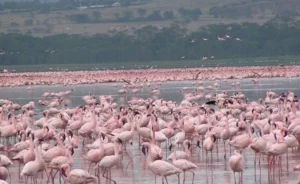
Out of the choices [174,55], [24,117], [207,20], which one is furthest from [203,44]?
[24,117]

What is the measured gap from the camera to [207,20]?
6767 inches

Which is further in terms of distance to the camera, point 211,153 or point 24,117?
point 24,117

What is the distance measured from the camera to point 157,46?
13150 cm

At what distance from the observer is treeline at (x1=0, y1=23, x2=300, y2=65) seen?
4894 inches

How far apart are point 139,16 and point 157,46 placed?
59.0 metres

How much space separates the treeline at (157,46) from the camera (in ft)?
408

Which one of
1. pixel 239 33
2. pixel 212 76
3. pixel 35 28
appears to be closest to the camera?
pixel 212 76

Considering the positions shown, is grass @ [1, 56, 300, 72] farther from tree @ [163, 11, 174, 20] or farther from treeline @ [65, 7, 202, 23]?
tree @ [163, 11, 174, 20]

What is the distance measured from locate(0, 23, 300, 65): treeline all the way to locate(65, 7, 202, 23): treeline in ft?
117

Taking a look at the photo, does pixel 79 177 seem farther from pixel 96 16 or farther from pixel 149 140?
pixel 96 16

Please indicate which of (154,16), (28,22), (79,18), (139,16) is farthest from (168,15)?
(28,22)

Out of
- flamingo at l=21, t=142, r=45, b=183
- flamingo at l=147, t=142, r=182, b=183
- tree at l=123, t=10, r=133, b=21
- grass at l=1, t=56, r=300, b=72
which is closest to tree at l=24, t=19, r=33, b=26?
tree at l=123, t=10, r=133, b=21

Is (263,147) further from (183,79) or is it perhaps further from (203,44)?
(203,44)

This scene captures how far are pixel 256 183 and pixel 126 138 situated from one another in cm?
359
